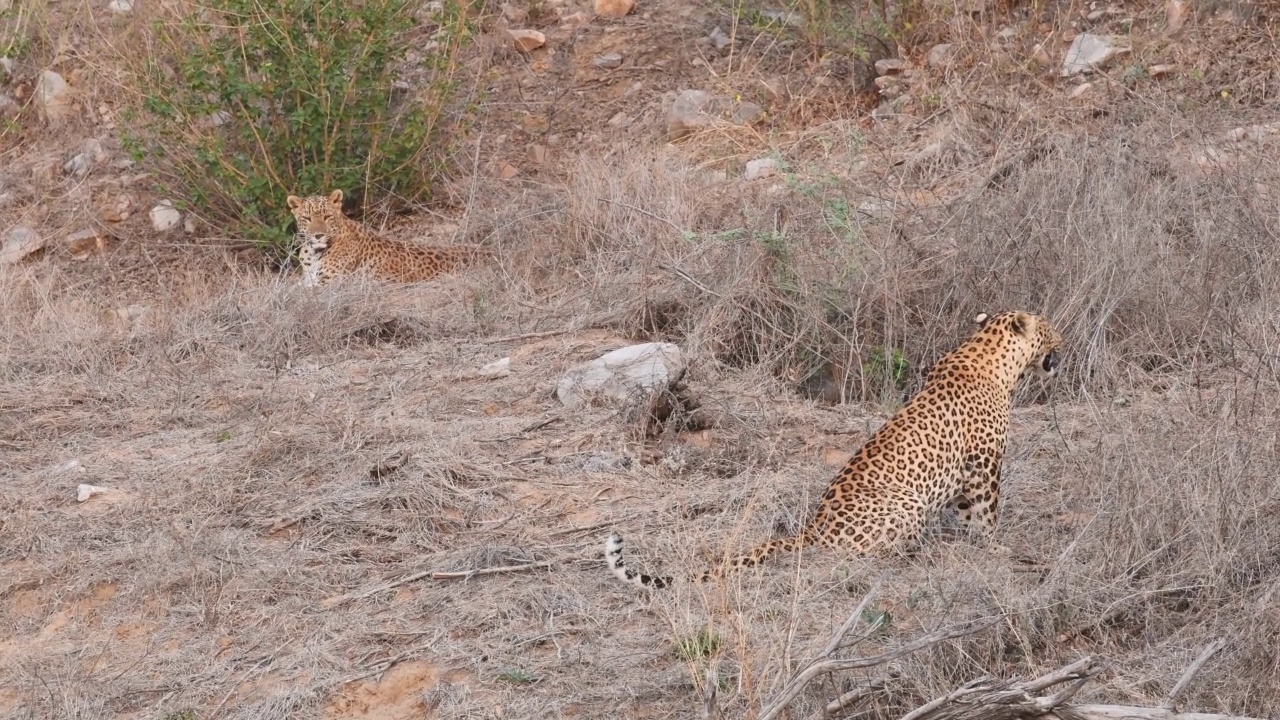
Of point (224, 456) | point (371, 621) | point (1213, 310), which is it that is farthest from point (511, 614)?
point (1213, 310)

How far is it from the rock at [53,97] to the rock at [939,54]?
21.9 ft

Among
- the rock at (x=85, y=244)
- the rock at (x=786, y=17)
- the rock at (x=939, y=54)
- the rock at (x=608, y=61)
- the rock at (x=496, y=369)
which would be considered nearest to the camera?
the rock at (x=496, y=369)

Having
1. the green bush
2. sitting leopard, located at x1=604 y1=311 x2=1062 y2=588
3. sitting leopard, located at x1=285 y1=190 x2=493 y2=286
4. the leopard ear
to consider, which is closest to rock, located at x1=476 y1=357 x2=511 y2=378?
sitting leopard, located at x1=285 y1=190 x2=493 y2=286

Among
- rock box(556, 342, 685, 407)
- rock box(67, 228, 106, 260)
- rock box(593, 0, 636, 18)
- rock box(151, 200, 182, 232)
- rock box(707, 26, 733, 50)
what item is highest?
rock box(593, 0, 636, 18)

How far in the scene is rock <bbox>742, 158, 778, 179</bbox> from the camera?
1066 cm

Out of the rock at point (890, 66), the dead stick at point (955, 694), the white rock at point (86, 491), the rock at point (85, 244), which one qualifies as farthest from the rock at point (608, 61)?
Answer: the dead stick at point (955, 694)

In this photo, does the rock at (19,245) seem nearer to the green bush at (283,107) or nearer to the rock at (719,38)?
the green bush at (283,107)

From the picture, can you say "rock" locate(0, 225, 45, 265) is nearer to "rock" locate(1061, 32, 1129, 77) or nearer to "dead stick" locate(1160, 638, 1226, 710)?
"rock" locate(1061, 32, 1129, 77)

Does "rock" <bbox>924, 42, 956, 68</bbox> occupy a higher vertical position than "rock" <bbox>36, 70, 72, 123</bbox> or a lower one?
higher

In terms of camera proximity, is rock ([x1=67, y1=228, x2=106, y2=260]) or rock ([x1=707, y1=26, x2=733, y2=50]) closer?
rock ([x1=67, y1=228, x2=106, y2=260])

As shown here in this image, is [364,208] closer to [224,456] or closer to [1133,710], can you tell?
[224,456]

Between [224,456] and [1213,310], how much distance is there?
4.33 m

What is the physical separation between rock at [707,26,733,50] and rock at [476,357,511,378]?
5426 millimetres

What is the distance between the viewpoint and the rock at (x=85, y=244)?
12188mm
